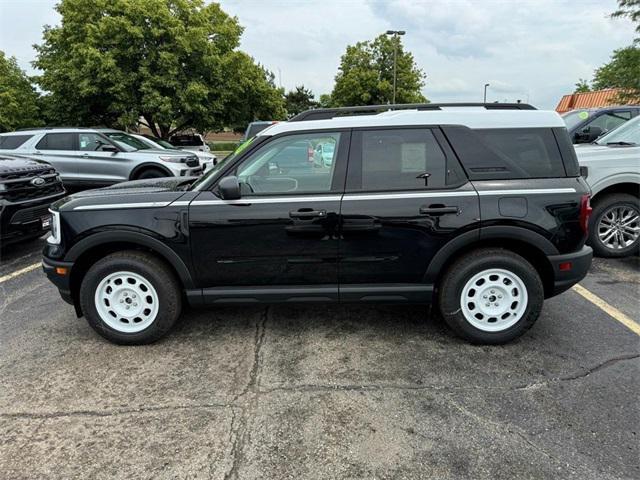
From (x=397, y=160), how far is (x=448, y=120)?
51cm

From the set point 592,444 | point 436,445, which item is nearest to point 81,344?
point 436,445

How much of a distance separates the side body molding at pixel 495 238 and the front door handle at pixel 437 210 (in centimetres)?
21

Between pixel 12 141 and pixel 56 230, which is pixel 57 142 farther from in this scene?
pixel 56 230

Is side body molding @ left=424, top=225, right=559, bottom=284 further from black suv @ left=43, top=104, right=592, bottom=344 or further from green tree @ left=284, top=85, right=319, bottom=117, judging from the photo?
green tree @ left=284, top=85, right=319, bottom=117

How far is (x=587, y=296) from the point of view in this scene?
457cm

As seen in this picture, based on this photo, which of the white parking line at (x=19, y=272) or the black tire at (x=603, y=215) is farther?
the black tire at (x=603, y=215)

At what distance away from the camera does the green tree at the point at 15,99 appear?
21562mm

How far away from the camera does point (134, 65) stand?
64.7 ft

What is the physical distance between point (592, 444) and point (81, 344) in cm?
368

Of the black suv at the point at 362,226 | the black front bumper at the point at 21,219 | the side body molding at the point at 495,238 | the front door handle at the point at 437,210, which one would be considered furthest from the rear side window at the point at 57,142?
the side body molding at the point at 495,238

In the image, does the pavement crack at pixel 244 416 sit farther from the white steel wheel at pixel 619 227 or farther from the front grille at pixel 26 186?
the white steel wheel at pixel 619 227

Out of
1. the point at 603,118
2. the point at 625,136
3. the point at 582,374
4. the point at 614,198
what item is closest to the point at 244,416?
the point at 582,374

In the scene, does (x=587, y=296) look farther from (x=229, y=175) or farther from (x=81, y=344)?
(x=81, y=344)

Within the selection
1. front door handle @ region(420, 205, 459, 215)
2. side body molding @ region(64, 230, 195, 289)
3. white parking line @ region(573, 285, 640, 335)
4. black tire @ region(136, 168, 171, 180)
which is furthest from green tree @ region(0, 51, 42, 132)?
white parking line @ region(573, 285, 640, 335)
